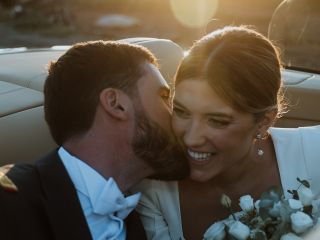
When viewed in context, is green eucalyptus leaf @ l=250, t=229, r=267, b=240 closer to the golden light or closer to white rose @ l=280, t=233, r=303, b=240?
white rose @ l=280, t=233, r=303, b=240

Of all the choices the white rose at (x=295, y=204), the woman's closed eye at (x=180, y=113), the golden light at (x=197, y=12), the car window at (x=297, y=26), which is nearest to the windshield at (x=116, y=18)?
the golden light at (x=197, y=12)

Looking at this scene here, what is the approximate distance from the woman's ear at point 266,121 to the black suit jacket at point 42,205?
859 millimetres

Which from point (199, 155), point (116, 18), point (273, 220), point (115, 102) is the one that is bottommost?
point (116, 18)

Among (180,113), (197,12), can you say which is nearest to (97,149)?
(180,113)

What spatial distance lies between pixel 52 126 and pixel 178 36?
1343 centimetres

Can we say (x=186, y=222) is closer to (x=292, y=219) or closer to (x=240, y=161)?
(x=240, y=161)

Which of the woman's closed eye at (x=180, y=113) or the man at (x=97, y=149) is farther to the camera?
the woman's closed eye at (x=180, y=113)

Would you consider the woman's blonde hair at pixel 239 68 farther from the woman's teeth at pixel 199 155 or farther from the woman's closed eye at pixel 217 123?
the woman's teeth at pixel 199 155

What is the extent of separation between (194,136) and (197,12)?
44.0ft

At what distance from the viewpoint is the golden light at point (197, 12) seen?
1517 centimetres

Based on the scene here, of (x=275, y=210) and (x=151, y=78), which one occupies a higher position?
(x=151, y=78)

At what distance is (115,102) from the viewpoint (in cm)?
218

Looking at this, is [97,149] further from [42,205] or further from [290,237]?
[290,237]

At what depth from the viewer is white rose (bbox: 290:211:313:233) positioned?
76.5 inches
